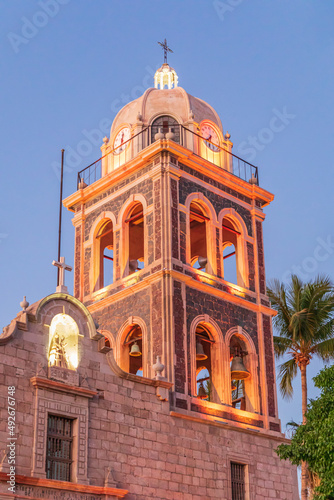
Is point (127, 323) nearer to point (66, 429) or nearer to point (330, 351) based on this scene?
point (66, 429)

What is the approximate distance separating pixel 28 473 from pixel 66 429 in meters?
2.07

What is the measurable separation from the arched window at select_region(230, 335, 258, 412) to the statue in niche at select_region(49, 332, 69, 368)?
8358mm

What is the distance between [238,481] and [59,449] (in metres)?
7.85

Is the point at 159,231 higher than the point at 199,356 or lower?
higher

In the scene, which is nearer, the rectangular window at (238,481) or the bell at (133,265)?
the rectangular window at (238,481)

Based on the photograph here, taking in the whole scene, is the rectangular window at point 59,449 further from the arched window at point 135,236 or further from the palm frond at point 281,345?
the palm frond at point 281,345

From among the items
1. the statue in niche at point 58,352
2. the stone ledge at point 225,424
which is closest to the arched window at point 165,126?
the stone ledge at point 225,424

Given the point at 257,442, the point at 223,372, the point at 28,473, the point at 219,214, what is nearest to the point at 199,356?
the point at 223,372

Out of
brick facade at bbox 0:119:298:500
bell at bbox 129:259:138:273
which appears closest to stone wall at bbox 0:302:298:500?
brick facade at bbox 0:119:298:500

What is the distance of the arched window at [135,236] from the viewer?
3375 cm

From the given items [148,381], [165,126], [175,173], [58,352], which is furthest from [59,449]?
[165,126]

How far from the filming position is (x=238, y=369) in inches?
1245

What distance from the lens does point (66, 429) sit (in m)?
24.7

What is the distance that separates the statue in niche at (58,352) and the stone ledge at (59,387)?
83 cm
